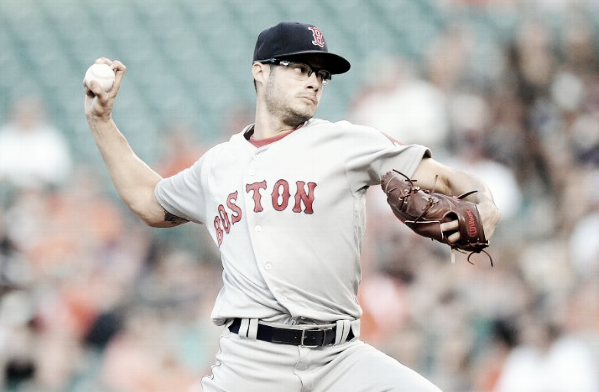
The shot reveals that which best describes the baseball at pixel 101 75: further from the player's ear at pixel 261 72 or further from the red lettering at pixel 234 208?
the red lettering at pixel 234 208

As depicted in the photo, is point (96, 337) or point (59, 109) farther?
point (59, 109)

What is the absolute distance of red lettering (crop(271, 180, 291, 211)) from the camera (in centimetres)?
303

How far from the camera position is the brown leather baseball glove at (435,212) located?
2723mm

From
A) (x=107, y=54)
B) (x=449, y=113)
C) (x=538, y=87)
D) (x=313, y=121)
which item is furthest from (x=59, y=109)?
(x=313, y=121)

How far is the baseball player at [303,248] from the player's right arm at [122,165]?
44 cm

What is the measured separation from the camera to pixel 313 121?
126 inches

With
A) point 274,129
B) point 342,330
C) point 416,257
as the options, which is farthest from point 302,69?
point 416,257

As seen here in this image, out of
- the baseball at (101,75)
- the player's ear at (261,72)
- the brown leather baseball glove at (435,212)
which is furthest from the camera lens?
the baseball at (101,75)

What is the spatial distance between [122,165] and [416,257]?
3217mm

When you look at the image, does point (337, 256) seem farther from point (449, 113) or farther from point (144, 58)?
point (144, 58)

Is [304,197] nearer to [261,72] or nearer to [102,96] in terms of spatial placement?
[261,72]

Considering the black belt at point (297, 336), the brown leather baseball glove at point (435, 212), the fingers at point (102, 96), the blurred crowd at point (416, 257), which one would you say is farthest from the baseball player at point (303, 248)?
the blurred crowd at point (416, 257)

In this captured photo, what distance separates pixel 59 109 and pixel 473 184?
6417 mm

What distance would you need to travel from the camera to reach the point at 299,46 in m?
3.19
